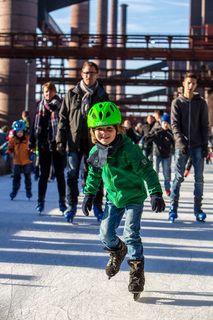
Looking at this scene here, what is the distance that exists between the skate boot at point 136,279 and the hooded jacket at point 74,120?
281 cm

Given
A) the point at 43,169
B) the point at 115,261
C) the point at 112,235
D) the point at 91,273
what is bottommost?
the point at 91,273

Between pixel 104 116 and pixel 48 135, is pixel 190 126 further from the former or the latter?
pixel 104 116

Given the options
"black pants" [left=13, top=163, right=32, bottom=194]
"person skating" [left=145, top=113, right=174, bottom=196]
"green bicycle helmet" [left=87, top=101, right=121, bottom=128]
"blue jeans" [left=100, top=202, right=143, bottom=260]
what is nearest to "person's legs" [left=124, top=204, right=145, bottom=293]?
"blue jeans" [left=100, top=202, right=143, bottom=260]

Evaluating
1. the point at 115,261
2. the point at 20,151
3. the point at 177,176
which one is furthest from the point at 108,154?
the point at 20,151

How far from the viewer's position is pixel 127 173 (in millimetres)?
3602

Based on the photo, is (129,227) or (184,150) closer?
(129,227)

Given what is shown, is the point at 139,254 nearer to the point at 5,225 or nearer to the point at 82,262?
the point at 82,262

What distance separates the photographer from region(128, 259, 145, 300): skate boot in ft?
11.1

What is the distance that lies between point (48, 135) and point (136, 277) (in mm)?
3546

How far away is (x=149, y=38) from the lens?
2714 cm

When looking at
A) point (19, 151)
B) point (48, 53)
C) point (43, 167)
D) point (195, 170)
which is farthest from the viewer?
point (48, 53)

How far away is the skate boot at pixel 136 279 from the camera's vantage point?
3396 millimetres

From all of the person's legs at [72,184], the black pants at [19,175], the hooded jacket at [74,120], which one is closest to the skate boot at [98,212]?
the person's legs at [72,184]

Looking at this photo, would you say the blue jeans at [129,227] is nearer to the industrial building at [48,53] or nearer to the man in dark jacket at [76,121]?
the man in dark jacket at [76,121]
